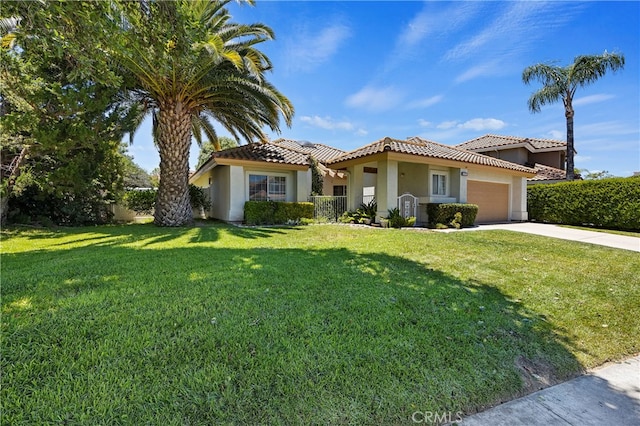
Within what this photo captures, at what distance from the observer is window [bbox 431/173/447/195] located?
55.2ft

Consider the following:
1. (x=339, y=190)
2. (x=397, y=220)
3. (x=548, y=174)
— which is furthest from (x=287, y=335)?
(x=548, y=174)

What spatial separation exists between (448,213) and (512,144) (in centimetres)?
1744

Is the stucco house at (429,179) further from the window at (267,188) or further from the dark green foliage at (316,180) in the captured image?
the window at (267,188)

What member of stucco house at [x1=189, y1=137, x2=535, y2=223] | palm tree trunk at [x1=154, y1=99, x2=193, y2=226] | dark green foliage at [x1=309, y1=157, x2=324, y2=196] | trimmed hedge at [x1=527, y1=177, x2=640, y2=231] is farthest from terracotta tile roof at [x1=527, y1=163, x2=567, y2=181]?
palm tree trunk at [x1=154, y1=99, x2=193, y2=226]

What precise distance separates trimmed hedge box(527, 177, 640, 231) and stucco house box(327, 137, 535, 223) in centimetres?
102

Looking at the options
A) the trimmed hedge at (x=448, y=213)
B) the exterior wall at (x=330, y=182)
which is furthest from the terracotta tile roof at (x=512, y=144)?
the trimmed hedge at (x=448, y=213)

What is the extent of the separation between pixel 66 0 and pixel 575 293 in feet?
33.4

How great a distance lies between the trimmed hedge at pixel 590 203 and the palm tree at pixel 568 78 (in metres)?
5.08

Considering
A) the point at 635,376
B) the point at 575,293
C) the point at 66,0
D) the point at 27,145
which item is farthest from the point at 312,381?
the point at 27,145

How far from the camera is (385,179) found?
48.1 ft

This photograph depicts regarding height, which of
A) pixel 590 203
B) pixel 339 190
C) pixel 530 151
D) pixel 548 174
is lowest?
pixel 590 203

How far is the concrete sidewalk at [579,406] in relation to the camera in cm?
267

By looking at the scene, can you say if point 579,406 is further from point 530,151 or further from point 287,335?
point 530,151

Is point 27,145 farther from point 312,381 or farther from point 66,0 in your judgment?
point 312,381
